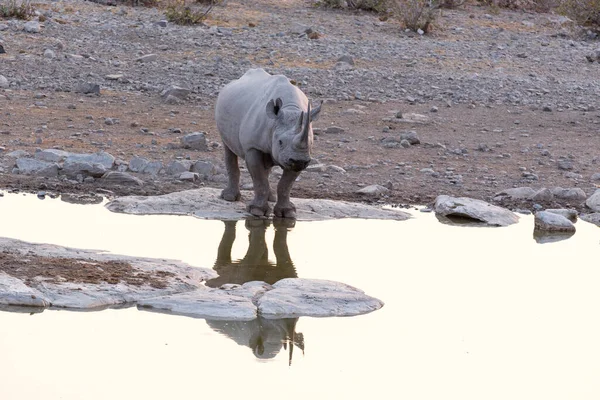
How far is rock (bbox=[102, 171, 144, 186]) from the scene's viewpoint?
10664mm

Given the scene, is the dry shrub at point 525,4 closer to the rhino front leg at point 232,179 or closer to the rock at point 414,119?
the rock at point 414,119

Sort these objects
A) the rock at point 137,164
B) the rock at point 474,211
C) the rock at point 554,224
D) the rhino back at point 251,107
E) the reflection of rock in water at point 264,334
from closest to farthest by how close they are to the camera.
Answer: the reflection of rock in water at point 264,334 → the rhino back at point 251,107 → the rock at point 554,224 → the rock at point 474,211 → the rock at point 137,164

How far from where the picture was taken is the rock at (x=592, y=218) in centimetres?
1041

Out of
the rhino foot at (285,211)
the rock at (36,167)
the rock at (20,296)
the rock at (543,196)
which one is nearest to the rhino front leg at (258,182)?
the rhino foot at (285,211)

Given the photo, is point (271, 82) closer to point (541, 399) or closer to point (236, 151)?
point (236, 151)

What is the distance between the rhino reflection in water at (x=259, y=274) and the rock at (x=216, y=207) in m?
0.25

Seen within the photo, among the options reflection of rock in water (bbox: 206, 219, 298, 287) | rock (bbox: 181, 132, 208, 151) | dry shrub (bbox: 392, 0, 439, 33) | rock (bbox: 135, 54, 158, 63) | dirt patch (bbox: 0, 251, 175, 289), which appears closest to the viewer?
dirt patch (bbox: 0, 251, 175, 289)

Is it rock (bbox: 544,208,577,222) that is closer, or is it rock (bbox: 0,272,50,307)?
rock (bbox: 0,272,50,307)

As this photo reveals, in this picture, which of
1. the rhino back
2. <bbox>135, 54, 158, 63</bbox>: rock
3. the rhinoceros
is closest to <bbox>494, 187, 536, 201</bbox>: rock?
the rhinoceros

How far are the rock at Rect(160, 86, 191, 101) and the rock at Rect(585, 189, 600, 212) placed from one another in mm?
6005

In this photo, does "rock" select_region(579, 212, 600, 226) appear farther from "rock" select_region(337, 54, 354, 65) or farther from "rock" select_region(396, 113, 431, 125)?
"rock" select_region(337, 54, 354, 65)

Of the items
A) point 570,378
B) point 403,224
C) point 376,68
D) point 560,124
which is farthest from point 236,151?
point 376,68

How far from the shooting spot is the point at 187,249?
8461 mm

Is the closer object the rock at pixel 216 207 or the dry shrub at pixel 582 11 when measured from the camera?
the rock at pixel 216 207
